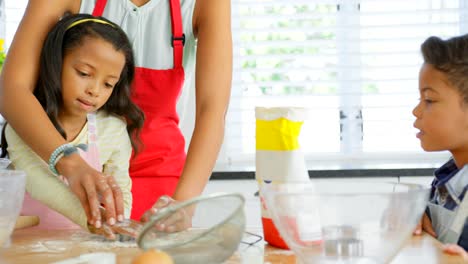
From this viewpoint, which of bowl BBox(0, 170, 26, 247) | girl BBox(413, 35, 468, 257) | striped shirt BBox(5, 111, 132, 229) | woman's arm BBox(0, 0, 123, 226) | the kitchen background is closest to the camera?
bowl BBox(0, 170, 26, 247)

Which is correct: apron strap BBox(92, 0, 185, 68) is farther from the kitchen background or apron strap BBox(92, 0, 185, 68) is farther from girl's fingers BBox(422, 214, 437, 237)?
the kitchen background

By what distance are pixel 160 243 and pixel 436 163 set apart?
2.21 m

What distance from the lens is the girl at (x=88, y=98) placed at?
63.2 inches

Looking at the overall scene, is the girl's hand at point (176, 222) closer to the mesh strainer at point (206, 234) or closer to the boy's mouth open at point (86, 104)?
the mesh strainer at point (206, 234)

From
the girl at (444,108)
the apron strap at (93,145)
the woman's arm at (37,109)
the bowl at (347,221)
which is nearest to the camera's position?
the bowl at (347,221)

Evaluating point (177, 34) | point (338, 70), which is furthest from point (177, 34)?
point (338, 70)

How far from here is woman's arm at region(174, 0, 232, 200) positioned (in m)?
1.40

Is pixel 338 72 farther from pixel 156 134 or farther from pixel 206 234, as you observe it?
pixel 206 234

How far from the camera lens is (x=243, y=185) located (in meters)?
2.78

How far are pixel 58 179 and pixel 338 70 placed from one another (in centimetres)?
190

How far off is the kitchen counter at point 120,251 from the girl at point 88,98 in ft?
1.02

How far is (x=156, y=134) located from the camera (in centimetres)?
177

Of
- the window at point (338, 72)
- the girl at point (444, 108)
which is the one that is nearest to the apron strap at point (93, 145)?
the girl at point (444, 108)

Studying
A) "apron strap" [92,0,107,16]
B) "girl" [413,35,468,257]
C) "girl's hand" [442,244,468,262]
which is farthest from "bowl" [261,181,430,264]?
"apron strap" [92,0,107,16]
